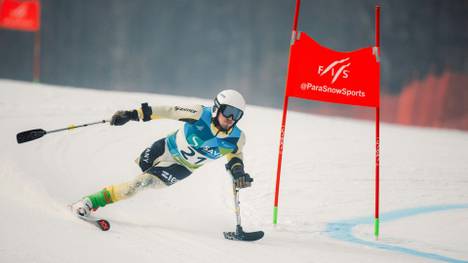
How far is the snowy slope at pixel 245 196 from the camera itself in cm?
357

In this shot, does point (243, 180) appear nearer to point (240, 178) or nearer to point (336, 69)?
point (240, 178)

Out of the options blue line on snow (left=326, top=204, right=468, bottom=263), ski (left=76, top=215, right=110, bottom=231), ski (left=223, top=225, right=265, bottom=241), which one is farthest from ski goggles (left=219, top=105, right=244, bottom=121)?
blue line on snow (left=326, top=204, right=468, bottom=263)

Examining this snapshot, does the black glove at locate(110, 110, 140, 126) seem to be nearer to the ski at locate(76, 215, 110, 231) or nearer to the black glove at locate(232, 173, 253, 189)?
the ski at locate(76, 215, 110, 231)

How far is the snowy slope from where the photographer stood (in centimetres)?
357

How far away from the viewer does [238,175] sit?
4141 mm

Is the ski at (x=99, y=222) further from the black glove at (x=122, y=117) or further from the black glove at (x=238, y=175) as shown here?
the black glove at (x=238, y=175)

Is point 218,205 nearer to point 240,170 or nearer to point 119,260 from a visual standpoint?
point 240,170

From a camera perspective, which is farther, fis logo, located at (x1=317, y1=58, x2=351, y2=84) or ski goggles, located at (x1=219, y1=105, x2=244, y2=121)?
fis logo, located at (x1=317, y1=58, x2=351, y2=84)

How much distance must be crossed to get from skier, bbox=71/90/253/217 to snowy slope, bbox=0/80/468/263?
1.07 feet

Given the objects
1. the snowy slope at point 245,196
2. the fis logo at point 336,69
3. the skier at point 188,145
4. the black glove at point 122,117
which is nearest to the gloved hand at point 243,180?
the skier at point 188,145

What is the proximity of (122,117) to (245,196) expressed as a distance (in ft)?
8.10

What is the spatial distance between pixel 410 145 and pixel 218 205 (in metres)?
5.28

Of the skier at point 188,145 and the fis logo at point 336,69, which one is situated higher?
the fis logo at point 336,69

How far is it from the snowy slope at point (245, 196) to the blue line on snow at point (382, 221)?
19mm
